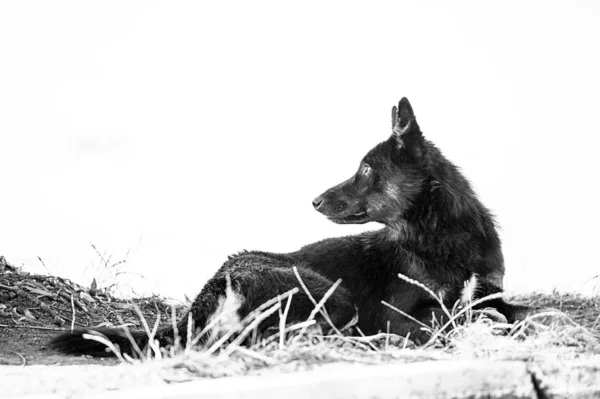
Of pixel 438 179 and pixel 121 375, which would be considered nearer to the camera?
pixel 121 375

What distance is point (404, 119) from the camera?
5148 mm

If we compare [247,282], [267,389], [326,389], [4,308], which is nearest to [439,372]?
[326,389]

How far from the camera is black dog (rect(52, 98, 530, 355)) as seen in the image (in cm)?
471

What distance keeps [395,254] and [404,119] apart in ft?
3.05

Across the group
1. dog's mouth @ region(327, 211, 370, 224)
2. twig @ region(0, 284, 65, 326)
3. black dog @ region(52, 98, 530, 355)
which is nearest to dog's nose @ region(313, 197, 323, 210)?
black dog @ region(52, 98, 530, 355)

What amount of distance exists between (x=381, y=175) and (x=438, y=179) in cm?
39

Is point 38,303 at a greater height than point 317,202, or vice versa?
point 317,202

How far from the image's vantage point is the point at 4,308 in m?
6.19

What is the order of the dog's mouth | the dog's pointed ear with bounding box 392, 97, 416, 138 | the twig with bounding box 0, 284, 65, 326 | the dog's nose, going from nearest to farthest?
the dog's pointed ear with bounding box 392, 97, 416, 138, the dog's mouth, the dog's nose, the twig with bounding box 0, 284, 65, 326

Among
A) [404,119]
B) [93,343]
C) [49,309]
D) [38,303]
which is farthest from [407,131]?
[38,303]

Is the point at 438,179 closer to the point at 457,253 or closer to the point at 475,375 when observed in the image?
the point at 457,253

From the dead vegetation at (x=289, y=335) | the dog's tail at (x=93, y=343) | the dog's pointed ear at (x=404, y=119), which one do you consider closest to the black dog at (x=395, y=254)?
the dog's pointed ear at (x=404, y=119)

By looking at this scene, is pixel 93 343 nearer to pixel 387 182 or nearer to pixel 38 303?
pixel 387 182

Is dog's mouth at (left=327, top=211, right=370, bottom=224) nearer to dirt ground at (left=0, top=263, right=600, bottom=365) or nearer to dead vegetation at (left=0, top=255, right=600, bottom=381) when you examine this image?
dead vegetation at (left=0, top=255, right=600, bottom=381)
